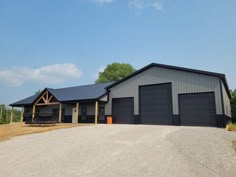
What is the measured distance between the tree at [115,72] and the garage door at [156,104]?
33.8 metres

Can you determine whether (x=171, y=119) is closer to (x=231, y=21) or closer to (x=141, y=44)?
(x=141, y=44)

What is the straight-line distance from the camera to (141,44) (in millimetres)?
19078

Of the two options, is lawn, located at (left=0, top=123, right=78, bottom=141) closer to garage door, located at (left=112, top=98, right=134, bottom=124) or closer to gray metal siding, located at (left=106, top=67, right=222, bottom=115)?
garage door, located at (left=112, top=98, right=134, bottom=124)

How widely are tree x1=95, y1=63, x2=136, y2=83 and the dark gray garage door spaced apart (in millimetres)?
36539

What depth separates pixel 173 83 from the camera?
58.2 feet

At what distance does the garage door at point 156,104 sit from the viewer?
17.8m

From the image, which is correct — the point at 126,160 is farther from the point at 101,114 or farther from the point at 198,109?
the point at 101,114

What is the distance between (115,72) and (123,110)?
111 feet

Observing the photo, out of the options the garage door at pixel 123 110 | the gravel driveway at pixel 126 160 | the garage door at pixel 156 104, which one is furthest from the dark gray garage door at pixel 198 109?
the gravel driveway at pixel 126 160

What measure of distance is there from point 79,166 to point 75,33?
14.8 m

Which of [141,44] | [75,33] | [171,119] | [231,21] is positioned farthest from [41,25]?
[231,21]

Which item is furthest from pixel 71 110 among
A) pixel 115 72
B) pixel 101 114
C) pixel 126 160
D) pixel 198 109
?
pixel 115 72

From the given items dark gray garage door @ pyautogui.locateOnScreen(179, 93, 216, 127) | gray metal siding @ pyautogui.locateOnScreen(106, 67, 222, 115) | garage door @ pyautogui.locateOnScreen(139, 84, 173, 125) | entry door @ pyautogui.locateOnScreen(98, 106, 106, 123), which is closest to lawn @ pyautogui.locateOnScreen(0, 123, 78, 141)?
entry door @ pyautogui.locateOnScreen(98, 106, 106, 123)

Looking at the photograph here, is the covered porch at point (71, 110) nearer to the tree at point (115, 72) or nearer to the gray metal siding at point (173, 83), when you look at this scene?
the gray metal siding at point (173, 83)
